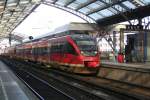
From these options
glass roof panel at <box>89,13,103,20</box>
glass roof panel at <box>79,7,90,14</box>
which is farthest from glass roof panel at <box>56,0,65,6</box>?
glass roof panel at <box>89,13,103,20</box>

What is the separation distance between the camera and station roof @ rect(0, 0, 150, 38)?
42.4 metres

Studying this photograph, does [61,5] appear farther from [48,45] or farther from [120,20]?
[48,45]

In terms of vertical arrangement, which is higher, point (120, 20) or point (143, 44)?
point (120, 20)

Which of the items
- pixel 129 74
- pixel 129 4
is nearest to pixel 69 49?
pixel 129 74

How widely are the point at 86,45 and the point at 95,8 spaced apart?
29.6 metres

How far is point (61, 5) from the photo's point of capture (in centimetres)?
6381

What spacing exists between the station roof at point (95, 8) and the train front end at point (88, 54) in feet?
36.1

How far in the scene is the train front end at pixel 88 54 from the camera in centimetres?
2597

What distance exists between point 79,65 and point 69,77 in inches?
95.8

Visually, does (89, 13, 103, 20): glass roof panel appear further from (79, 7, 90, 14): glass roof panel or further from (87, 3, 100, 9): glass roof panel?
(87, 3, 100, 9): glass roof panel

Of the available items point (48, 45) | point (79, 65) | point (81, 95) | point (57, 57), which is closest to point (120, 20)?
point (48, 45)

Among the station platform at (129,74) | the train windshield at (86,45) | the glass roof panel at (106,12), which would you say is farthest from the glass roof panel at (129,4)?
the train windshield at (86,45)

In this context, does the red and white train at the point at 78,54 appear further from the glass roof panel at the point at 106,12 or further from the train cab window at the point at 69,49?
the glass roof panel at the point at 106,12

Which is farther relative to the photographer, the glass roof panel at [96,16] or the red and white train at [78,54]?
the glass roof panel at [96,16]
